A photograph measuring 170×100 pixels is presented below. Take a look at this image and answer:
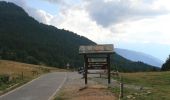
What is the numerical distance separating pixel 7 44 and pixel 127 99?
146701 mm

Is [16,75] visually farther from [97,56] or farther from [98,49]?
[98,49]

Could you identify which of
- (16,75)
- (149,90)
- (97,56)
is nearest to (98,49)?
(97,56)

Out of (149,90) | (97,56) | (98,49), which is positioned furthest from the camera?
(97,56)

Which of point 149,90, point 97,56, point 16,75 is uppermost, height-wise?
point 97,56

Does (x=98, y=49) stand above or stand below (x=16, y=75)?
above

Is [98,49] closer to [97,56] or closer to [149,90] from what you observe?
[97,56]

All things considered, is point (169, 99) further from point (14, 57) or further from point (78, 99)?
point (14, 57)

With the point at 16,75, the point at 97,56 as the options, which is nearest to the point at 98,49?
the point at 97,56

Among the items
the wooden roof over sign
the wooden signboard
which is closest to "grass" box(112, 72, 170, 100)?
the wooden signboard

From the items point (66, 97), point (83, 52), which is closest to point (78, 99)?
point (66, 97)

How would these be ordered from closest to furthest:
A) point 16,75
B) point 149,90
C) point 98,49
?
point 149,90 < point 98,49 < point 16,75

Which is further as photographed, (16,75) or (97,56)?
(16,75)

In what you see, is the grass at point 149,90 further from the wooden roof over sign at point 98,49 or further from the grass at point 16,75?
the grass at point 16,75

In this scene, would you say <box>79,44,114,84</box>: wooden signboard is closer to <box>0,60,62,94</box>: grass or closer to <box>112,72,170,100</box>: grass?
<box>112,72,170,100</box>: grass
